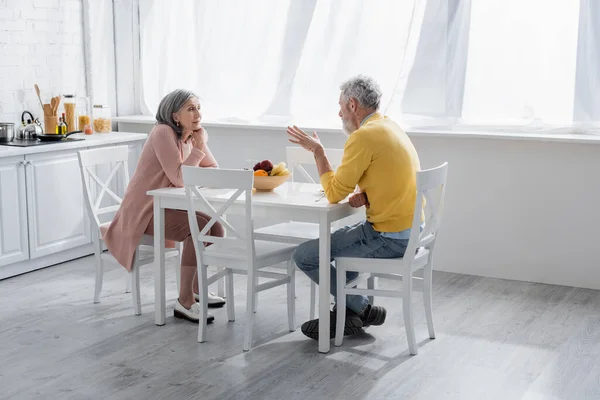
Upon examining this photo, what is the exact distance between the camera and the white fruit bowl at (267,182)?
3.64m

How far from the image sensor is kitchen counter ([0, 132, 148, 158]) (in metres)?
4.45

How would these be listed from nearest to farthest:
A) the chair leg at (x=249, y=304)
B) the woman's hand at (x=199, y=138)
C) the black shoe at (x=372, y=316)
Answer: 1. the chair leg at (x=249, y=304)
2. the black shoe at (x=372, y=316)
3. the woman's hand at (x=199, y=138)

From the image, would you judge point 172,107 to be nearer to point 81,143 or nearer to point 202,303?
point 202,303

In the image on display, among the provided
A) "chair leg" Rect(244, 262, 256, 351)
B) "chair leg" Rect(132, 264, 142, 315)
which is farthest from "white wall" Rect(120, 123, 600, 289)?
"chair leg" Rect(132, 264, 142, 315)

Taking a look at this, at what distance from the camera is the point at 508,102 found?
14.9ft

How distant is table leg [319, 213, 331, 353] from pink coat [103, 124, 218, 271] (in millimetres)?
812

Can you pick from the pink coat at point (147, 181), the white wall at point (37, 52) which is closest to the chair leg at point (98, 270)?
the pink coat at point (147, 181)

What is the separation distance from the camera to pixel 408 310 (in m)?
3.36

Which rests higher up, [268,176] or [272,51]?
[272,51]

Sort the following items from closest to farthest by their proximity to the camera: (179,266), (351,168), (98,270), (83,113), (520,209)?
(351,168)
(179,266)
(98,270)
(520,209)
(83,113)

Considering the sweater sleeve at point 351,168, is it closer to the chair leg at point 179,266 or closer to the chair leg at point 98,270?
the chair leg at point 179,266

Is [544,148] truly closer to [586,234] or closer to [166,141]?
[586,234]

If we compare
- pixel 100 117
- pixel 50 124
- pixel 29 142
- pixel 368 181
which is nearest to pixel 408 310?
pixel 368 181

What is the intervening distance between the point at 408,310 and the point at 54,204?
7.85 feet
